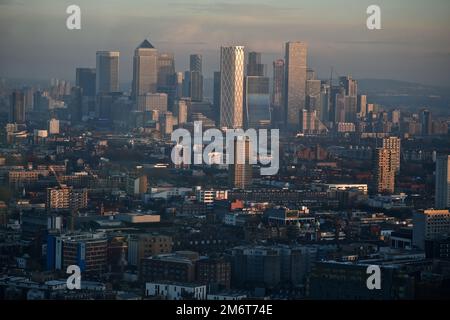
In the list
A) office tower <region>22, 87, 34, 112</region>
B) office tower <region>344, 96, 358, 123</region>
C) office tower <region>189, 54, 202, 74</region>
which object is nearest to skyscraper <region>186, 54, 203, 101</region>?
office tower <region>189, 54, 202, 74</region>

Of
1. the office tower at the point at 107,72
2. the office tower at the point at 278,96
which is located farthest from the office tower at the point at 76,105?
the office tower at the point at 278,96

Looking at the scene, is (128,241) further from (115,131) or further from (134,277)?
(115,131)

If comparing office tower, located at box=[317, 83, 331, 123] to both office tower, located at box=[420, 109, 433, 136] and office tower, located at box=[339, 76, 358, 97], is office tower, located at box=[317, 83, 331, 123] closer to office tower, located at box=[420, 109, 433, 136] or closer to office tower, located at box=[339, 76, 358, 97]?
office tower, located at box=[339, 76, 358, 97]

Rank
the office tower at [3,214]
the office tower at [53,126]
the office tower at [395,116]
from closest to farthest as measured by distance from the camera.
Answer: the office tower at [3,214]
the office tower at [53,126]
the office tower at [395,116]

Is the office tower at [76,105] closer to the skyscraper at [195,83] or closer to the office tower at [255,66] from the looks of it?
the skyscraper at [195,83]

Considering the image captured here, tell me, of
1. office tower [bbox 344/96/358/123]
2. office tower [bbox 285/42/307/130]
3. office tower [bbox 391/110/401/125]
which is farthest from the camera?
office tower [bbox 344/96/358/123]

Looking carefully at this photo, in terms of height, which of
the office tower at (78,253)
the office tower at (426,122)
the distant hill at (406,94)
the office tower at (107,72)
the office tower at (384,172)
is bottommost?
the office tower at (78,253)
